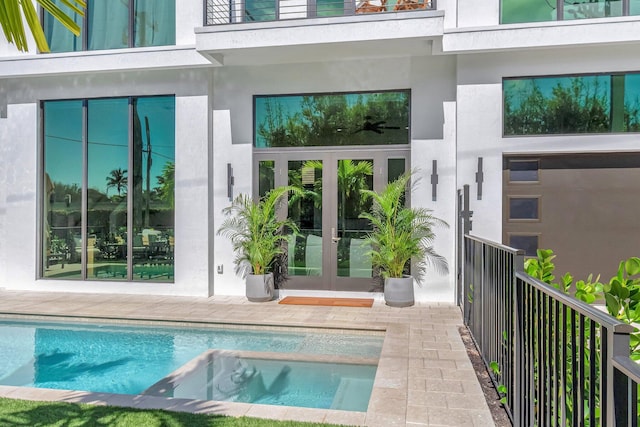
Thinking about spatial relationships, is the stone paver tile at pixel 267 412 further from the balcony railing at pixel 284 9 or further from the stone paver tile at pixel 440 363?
the balcony railing at pixel 284 9

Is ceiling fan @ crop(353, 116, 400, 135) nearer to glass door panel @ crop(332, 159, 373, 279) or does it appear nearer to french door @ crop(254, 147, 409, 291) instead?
french door @ crop(254, 147, 409, 291)

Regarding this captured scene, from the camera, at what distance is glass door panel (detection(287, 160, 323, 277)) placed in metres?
8.25

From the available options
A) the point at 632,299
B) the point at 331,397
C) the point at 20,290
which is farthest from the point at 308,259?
the point at 632,299

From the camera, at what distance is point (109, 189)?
28.6ft

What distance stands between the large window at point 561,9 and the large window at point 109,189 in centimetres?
603

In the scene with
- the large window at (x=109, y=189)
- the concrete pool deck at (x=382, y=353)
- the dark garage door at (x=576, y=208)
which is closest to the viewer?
the concrete pool deck at (x=382, y=353)

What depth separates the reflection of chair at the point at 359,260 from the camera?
26.6 ft

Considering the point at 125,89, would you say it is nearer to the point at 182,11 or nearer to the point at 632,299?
the point at 182,11

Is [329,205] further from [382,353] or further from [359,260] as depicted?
[382,353]

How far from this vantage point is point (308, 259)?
8328mm

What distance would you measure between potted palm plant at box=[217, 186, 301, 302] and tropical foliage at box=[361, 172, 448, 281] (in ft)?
5.15

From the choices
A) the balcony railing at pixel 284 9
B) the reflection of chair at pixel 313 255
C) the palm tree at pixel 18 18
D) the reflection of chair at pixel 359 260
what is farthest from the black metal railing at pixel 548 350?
the balcony railing at pixel 284 9

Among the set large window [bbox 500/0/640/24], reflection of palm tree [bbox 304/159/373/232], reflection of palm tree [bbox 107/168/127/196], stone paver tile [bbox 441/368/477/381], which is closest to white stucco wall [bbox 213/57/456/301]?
reflection of palm tree [bbox 304/159/373/232]

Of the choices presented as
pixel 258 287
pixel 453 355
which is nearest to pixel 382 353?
pixel 453 355
